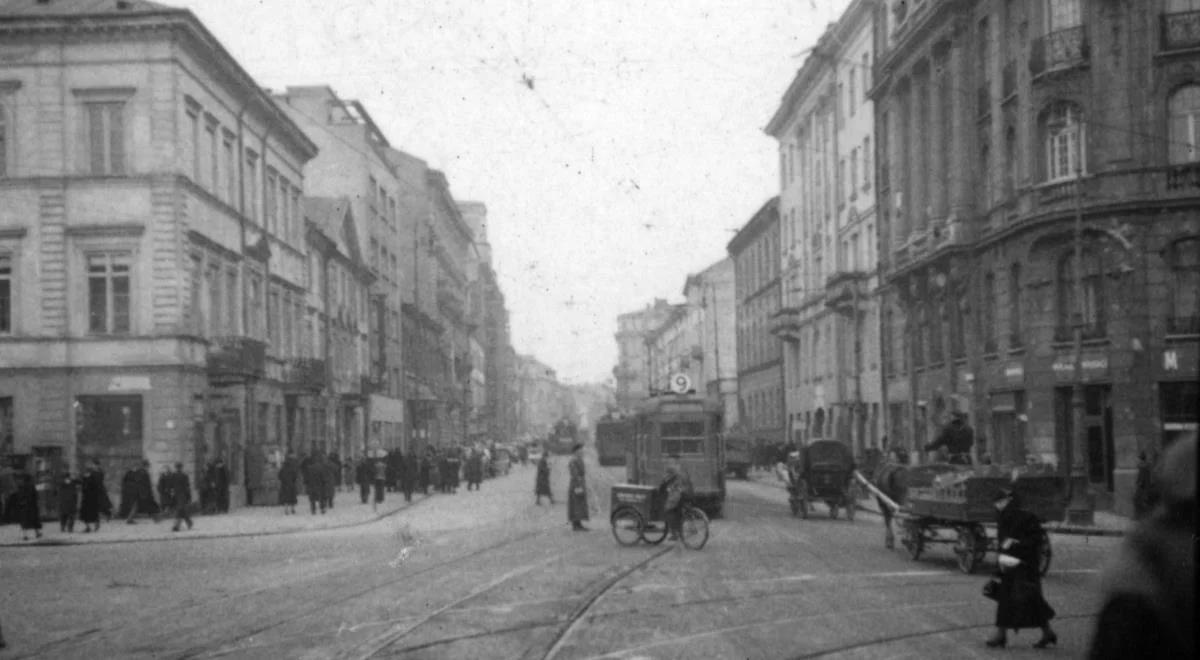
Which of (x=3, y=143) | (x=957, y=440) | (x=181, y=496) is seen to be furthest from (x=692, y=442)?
(x=3, y=143)

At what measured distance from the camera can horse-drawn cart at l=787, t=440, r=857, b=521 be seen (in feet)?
108

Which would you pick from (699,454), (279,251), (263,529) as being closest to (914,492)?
(699,454)

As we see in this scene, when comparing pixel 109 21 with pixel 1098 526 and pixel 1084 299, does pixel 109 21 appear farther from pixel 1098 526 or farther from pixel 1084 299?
pixel 1098 526

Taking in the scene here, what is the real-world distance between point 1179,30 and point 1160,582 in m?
32.5

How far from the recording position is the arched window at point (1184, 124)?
3216 cm

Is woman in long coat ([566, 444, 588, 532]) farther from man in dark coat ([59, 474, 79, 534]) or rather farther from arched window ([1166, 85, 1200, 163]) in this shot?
arched window ([1166, 85, 1200, 163])

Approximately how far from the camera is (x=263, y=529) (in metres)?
31.2

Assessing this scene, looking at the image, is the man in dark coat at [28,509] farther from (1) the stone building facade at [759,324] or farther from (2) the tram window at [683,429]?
(1) the stone building facade at [759,324]

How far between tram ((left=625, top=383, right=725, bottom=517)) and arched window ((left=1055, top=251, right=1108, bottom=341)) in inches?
389

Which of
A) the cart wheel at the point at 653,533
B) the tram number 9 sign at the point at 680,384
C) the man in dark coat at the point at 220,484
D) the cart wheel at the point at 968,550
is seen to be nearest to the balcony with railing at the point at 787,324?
the tram number 9 sign at the point at 680,384

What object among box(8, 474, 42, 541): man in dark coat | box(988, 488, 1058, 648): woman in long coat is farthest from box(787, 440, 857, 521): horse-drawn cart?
box(988, 488, 1058, 648): woman in long coat

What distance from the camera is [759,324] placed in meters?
88.2

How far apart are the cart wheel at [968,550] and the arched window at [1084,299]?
1628 cm

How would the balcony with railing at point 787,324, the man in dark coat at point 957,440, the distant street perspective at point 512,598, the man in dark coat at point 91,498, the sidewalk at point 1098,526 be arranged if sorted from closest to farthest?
the distant street perspective at point 512,598 < the man in dark coat at point 957,440 < the sidewalk at point 1098,526 < the man in dark coat at point 91,498 < the balcony with railing at point 787,324
